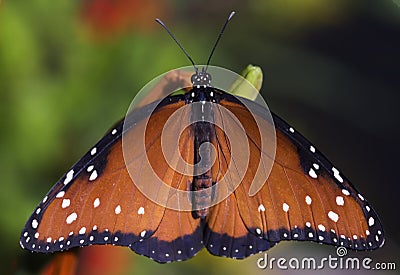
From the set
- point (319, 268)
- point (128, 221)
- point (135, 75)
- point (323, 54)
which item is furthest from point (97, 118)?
point (323, 54)

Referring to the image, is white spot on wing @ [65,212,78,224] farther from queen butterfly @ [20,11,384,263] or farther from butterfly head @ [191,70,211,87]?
butterfly head @ [191,70,211,87]

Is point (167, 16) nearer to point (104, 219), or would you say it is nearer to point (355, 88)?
point (355, 88)

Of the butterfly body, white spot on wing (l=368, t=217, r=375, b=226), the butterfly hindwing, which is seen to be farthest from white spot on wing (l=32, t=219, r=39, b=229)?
white spot on wing (l=368, t=217, r=375, b=226)

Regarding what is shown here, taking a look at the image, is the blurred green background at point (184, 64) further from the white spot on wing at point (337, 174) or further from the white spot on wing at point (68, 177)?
the white spot on wing at point (337, 174)

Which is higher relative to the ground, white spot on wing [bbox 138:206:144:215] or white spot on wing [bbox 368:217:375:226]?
white spot on wing [bbox 368:217:375:226]

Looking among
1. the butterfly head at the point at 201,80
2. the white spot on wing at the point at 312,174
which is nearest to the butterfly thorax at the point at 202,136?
the butterfly head at the point at 201,80

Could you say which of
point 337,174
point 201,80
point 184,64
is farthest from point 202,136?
point 184,64
